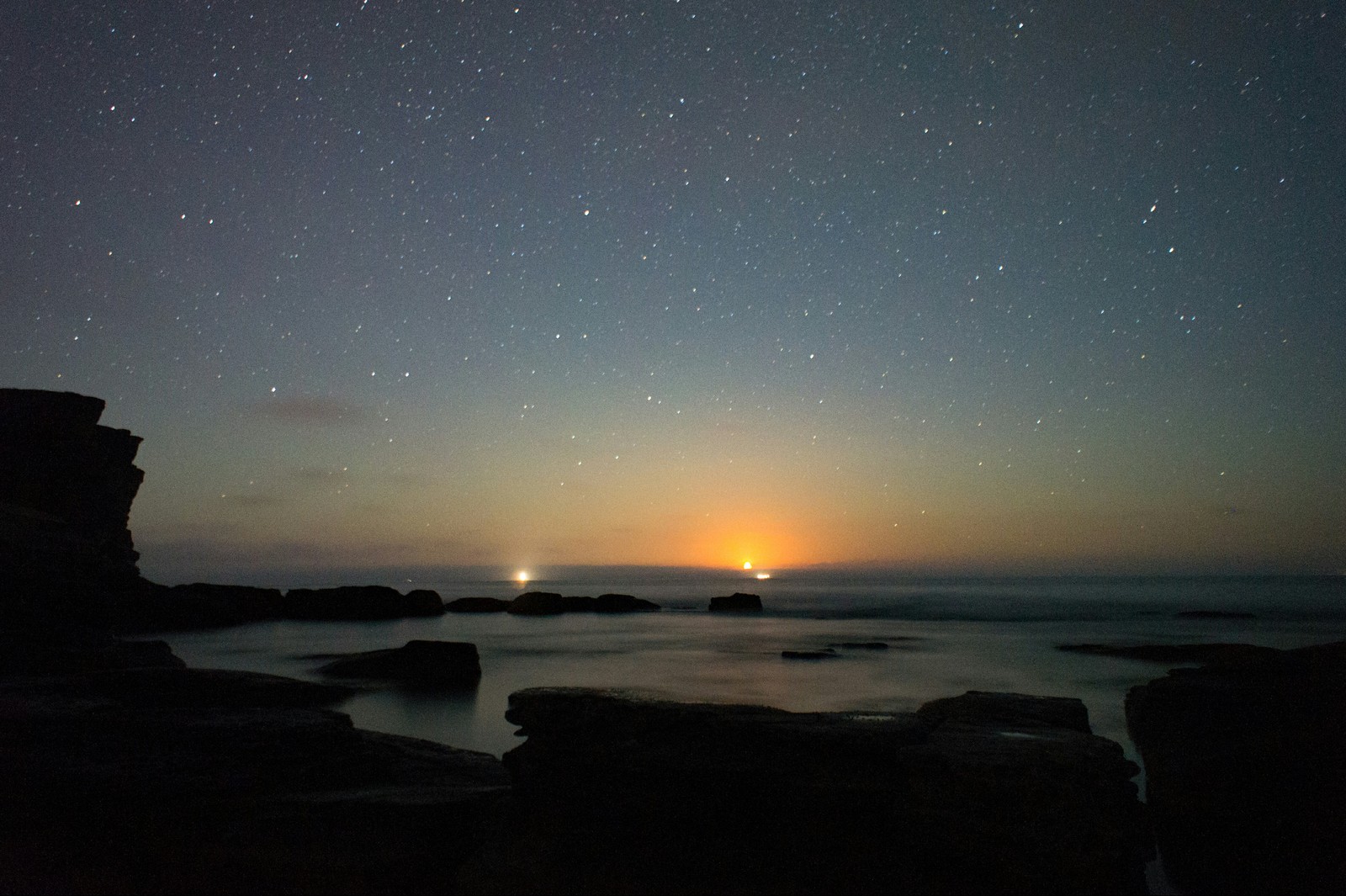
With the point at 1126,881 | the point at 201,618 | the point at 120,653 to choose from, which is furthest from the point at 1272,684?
the point at 201,618

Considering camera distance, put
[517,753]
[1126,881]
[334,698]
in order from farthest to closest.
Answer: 1. [334,698]
2. [517,753]
3. [1126,881]

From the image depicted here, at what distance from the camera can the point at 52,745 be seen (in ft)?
19.4

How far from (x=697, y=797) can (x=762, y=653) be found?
69.8 ft

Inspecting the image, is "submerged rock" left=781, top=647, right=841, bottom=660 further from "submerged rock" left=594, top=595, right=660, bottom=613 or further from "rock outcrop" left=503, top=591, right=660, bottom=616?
"submerged rock" left=594, top=595, right=660, bottom=613

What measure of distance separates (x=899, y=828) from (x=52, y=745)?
6.52m

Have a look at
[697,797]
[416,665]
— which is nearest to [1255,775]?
[697,797]

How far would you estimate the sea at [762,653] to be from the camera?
13.8 m

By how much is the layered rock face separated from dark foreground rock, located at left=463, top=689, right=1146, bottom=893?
46.8ft

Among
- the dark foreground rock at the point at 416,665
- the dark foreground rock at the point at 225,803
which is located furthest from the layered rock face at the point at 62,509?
the dark foreground rock at the point at 225,803

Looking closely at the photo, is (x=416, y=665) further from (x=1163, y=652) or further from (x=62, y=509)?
(x=62, y=509)

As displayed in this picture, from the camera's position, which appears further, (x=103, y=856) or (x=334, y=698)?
(x=334, y=698)

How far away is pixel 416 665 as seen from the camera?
52.2 feet

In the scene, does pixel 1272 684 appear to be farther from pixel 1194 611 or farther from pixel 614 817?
pixel 1194 611

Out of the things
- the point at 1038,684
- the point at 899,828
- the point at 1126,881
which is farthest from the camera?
the point at 1038,684
